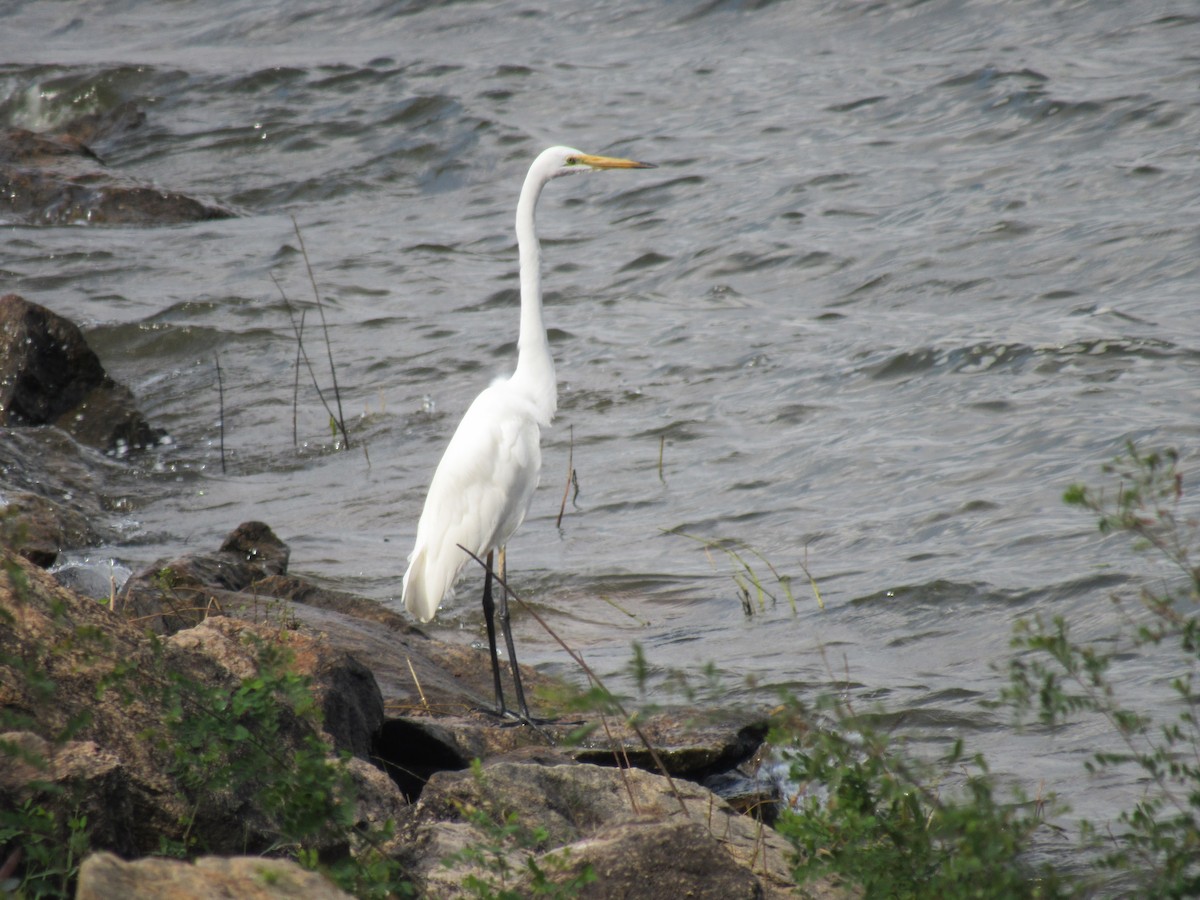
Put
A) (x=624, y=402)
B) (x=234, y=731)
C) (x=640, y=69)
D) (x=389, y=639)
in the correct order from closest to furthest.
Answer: (x=234, y=731), (x=389, y=639), (x=624, y=402), (x=640, y=69)

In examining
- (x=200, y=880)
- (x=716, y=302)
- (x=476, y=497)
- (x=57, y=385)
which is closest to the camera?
(x=200, y=880)

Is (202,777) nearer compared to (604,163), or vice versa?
(202,777)

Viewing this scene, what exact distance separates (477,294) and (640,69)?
17.8ft

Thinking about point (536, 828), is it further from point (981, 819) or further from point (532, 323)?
point (532, 323)

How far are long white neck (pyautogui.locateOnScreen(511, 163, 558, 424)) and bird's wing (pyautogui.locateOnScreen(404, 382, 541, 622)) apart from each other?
8.1 inches

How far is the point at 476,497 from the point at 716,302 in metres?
4.89

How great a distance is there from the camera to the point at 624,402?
818cm

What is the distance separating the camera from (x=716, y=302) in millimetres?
9531

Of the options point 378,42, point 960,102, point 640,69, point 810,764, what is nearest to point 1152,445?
point 810,764

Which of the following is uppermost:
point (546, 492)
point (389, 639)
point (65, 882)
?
point (65, 882)

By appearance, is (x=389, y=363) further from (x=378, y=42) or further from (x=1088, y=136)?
(x=378, y=42)

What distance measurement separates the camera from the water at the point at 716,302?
5691 millimetres

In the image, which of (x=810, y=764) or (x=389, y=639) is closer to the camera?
(x=810, y=764)

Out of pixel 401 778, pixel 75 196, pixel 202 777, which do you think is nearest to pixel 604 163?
pixel 401 778
